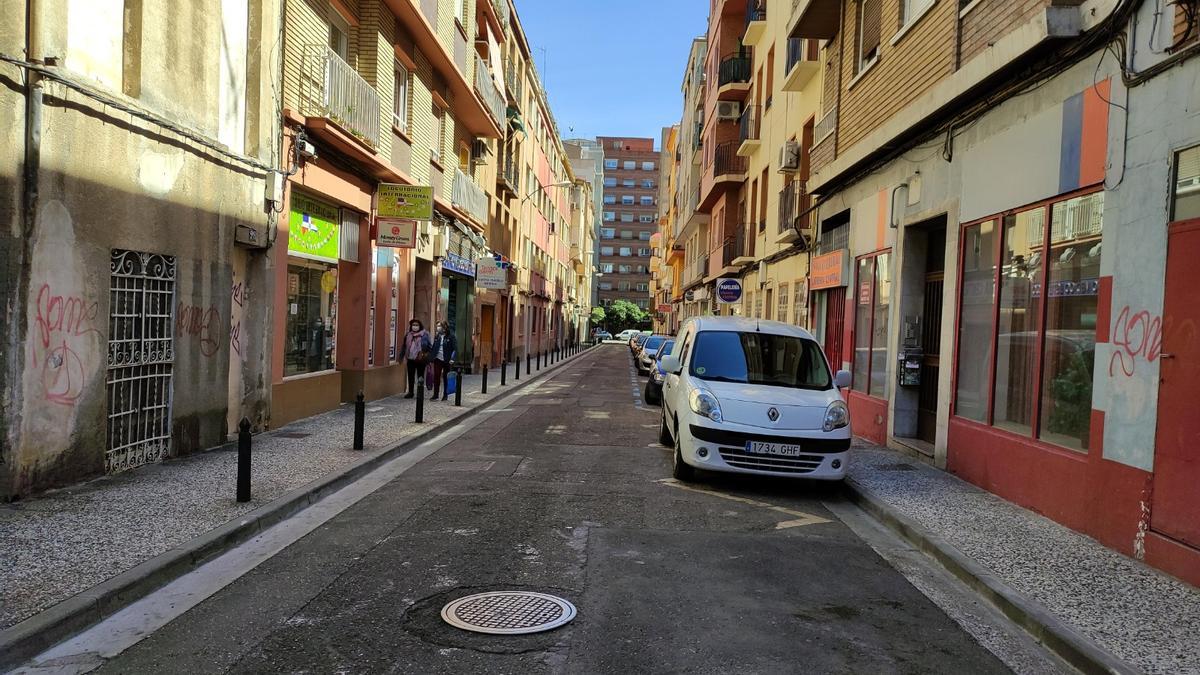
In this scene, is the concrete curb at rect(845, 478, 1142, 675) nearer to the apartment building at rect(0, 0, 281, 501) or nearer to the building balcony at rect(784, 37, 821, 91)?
the apartment building at rect(0, 0, 281, 501)

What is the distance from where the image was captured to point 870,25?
1348cm

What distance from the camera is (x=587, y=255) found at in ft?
280

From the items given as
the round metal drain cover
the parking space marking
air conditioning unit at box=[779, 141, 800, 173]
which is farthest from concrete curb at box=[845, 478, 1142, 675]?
air conditioning unit at box=[779, 141, 800, 173]

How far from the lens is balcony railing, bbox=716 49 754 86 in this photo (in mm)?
27969

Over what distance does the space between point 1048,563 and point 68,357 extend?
8360mm

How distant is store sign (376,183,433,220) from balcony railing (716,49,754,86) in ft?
55.0

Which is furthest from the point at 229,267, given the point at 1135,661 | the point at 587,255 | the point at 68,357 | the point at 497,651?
the point at 587,255

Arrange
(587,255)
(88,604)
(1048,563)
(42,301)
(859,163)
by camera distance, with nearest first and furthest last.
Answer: (88,604) → (1048,563) → (42,301) → (859,163) → (587,255)

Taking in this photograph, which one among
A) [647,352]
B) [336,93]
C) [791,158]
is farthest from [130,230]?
[647,352]

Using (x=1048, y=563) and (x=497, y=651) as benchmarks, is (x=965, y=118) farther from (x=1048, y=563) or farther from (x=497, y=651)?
(x=497, y=651)

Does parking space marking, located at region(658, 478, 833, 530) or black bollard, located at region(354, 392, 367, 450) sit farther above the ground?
black bollard, located at region(354, 392, 367, 450)

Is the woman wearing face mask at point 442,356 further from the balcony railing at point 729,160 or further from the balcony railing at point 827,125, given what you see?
the balcony railing at point 729,160

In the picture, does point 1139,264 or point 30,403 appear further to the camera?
point 30,403

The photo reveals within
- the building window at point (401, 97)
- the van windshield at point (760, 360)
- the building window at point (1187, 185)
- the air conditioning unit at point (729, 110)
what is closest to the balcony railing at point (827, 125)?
the van windshield at point (760, 360)
